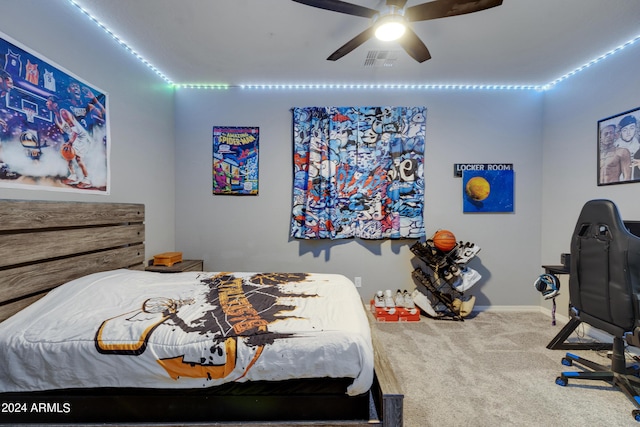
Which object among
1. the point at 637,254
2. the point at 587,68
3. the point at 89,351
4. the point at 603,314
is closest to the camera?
the point at 89,351

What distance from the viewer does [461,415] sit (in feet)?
5.63

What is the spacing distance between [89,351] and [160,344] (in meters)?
0.31

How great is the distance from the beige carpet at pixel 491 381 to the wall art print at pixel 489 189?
Answer: 1356 millimetres

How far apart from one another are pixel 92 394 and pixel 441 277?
10.1ft

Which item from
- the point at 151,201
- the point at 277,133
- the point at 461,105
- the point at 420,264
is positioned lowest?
the point at 420,264

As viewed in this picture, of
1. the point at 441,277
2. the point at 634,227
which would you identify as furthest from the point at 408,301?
the point at 634,227

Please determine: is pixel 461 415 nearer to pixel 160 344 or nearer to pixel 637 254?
pixel 637 254

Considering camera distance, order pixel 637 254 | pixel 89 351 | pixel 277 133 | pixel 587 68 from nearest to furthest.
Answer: pixel 89 351 < pixel 637 254 < pixel 587 68 < pixel 277 133

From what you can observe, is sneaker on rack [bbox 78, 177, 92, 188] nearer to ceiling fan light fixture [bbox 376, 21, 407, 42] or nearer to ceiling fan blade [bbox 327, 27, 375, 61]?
ceiling fan blade [bbox 327, 27, 375, 61]

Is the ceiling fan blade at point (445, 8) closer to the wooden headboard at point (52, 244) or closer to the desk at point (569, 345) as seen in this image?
the desk at point (569, 345)

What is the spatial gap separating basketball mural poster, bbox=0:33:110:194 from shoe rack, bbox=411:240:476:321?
3226 millimetres

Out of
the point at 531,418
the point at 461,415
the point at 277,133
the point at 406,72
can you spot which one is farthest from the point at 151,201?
the point at 531,418

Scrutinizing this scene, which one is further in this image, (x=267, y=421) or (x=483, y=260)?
(x=483, y=260)

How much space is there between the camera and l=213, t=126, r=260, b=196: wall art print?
11.4 feet
